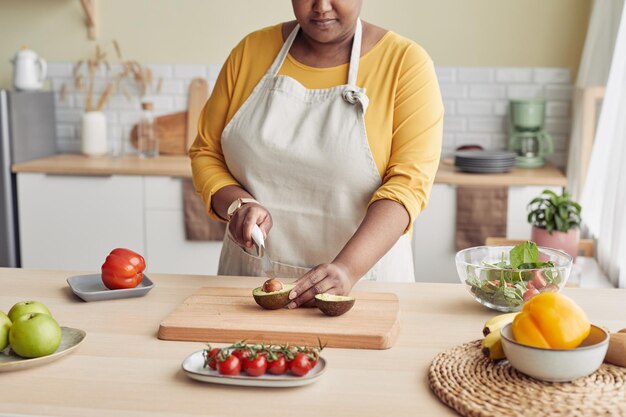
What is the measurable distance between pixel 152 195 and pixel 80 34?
1.21 metres

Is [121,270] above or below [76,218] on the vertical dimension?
above

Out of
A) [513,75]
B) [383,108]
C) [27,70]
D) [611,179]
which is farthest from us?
[27,70]

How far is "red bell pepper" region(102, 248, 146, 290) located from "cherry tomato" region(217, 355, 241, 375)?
0.65 m

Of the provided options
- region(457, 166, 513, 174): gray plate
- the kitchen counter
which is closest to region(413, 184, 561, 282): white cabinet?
region(457, 166, 513, 174): gray plate

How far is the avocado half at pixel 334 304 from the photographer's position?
186 cm

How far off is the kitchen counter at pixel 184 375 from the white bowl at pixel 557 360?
0.54 ft

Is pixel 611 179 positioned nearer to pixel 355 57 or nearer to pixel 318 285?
pixel 355 57

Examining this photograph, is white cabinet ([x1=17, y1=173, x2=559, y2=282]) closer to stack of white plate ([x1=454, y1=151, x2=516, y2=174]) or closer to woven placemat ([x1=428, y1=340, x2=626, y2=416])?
stack of white plate ([x1=454, y1=151, x2=516, y2=174])

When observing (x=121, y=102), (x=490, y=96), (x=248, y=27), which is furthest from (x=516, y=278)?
(x=121, y=102)

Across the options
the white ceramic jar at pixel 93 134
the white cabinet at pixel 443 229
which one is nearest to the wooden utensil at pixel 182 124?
the white ceramic jar at pixel 93 134

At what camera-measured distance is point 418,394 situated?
1521 millimetres

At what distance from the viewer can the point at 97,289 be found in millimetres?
2164

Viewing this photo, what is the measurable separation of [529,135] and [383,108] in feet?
7.59

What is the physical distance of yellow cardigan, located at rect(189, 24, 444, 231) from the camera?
7.43 ft
